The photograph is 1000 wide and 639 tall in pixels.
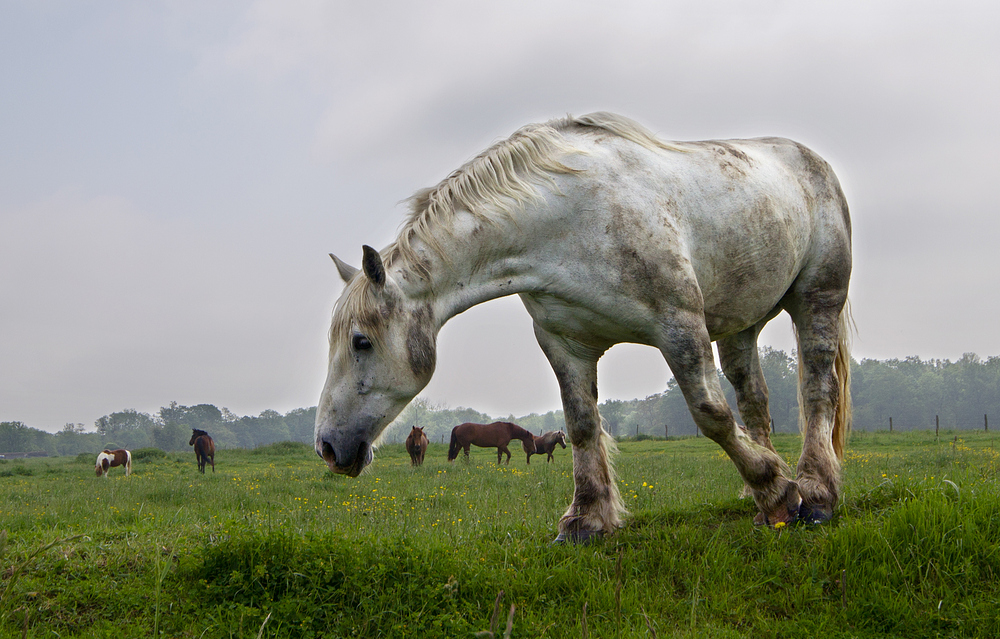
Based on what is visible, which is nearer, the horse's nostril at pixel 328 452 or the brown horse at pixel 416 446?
the horse's nostril at pixel 328 452

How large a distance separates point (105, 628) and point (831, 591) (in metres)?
3.32

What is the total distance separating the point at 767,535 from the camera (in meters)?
3.68

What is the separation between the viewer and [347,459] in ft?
11.5

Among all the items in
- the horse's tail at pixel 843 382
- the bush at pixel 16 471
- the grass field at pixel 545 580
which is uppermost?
the horse's tail at pixel 843 382

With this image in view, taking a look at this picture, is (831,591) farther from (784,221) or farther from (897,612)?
(784,221)

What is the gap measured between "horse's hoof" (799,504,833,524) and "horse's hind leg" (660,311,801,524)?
166 millimetres

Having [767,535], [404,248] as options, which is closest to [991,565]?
[767,535]

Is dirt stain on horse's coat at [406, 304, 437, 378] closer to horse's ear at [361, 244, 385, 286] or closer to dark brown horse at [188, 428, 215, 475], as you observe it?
horse's ear at [361, 244, 385, 286]

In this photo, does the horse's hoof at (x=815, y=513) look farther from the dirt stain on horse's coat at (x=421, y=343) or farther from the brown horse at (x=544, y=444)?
the brown horse at (x=544, y=444)

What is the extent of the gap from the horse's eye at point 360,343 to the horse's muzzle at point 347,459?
1.72 ft

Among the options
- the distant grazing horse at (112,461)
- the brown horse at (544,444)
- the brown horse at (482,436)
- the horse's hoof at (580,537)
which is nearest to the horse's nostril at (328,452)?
the horse's hoof at (580,537)

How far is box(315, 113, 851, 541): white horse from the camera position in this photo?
3506 mm

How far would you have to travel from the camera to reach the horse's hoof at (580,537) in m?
3.97

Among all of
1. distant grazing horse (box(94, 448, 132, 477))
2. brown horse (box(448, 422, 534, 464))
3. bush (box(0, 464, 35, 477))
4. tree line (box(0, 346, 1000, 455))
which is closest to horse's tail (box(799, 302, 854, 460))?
brown horse (box(448, 422, 534, 464))
